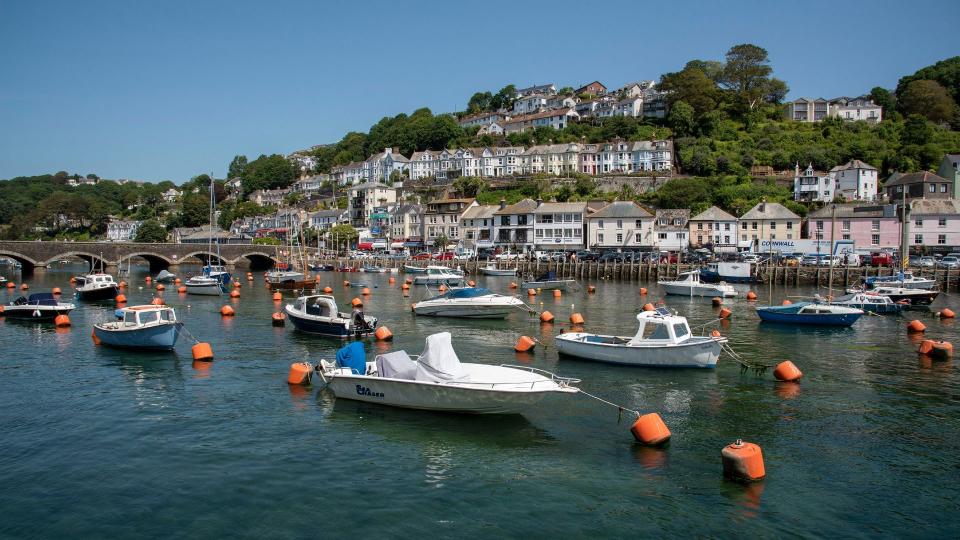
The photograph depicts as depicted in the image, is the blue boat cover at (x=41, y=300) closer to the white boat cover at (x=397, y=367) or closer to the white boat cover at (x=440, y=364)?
the white boat cover at (x=397, y=367)

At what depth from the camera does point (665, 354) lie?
93.9 feet

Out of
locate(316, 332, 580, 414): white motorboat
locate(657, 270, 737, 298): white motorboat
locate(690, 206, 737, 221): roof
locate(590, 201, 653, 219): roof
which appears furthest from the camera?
locate(590, 201, 653, 219): roof

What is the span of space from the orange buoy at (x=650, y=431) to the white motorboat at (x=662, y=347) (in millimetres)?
9992

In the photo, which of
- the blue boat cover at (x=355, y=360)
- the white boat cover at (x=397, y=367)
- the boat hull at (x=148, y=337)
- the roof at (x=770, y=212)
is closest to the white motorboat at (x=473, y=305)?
→ the boat hull at (x=148, y=337)

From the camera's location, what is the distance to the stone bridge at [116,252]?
99812mm

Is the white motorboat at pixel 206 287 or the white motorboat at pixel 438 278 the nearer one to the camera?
the white motorboat at pixel 206 287

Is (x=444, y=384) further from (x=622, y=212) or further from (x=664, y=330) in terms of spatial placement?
(x=622, y=212)

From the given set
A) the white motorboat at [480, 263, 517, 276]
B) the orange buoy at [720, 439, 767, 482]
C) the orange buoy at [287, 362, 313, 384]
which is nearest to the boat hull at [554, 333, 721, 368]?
the orange buoy at [720, 439, 767, 482]

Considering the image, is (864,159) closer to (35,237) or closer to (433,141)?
(433,141)

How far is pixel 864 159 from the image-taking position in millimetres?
128625

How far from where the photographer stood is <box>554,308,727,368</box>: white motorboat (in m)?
28.4

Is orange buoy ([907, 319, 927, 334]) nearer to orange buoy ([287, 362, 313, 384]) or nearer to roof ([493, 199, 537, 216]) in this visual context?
orange buoy ([287, 362, 313, 384])

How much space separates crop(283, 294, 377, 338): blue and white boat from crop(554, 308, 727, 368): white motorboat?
13.5 metres

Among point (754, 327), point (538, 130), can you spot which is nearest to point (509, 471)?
point (754, 327)
